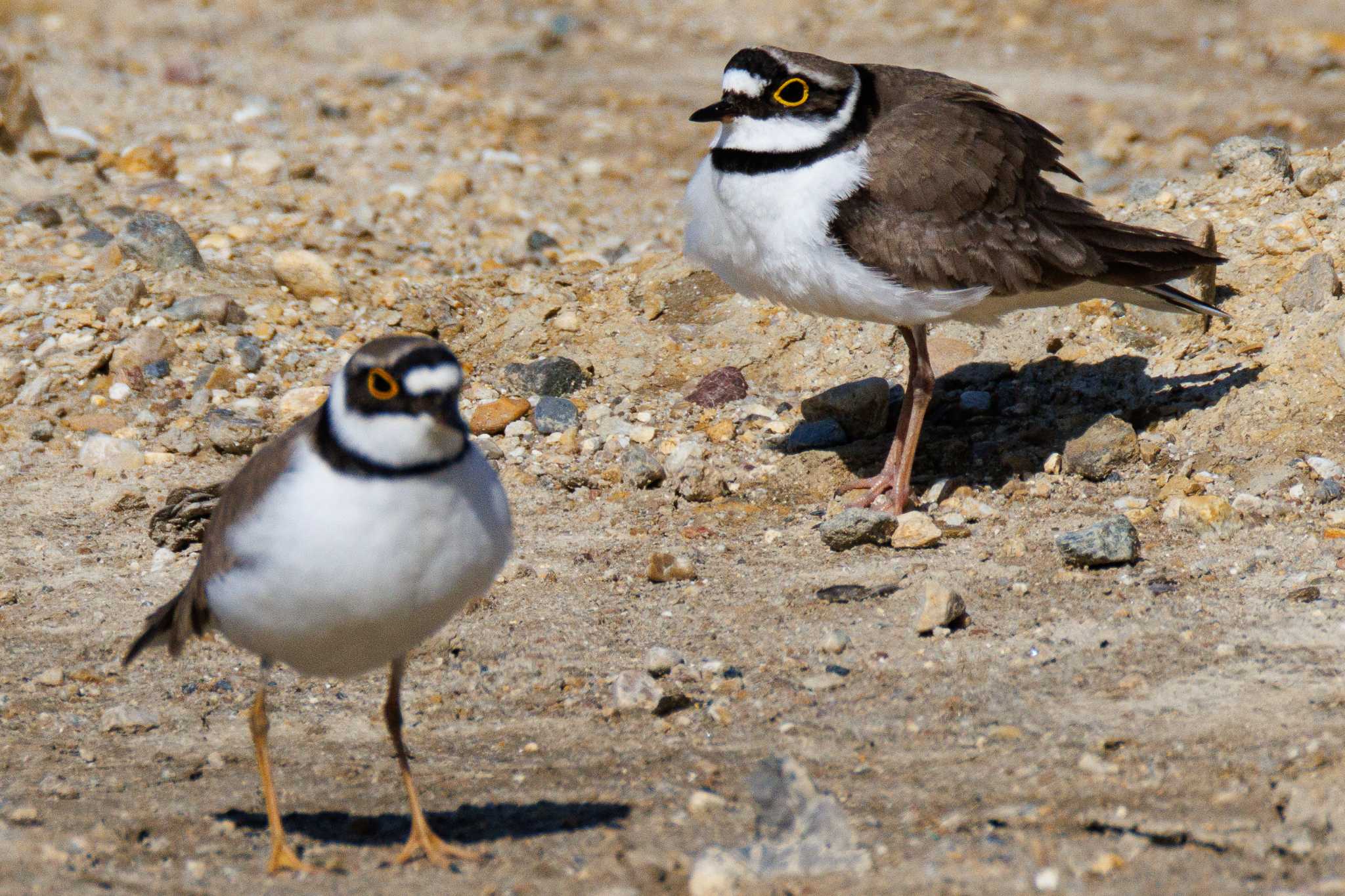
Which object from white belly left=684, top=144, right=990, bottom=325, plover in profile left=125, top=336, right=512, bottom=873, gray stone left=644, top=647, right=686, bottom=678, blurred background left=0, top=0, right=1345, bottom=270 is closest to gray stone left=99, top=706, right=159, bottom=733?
plover in profile left=125, top=336, right=512, bottom=873

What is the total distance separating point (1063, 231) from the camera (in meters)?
6.81

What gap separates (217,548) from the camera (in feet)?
14.5

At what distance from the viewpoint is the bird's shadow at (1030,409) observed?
7203 mm

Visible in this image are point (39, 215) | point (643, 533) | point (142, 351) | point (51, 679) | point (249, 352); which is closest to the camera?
point (51, 679)

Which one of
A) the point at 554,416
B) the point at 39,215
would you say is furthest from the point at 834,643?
the point at 39,215

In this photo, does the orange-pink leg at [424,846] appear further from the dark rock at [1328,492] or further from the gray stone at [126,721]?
the dark rock at [1328,492]

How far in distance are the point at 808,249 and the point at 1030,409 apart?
5.91ft

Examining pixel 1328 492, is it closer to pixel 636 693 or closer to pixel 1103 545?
pixel 1103 545

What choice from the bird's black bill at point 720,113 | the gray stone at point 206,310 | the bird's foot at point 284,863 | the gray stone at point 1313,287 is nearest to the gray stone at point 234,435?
the gray stone at point 206,310

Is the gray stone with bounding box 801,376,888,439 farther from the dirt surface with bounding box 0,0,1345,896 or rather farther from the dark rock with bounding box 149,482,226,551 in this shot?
the dark rock with bounding box 149,482,226,551

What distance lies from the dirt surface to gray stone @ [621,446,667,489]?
0.22ft

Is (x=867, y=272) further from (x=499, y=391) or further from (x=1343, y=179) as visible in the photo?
(x=1343, y=179)

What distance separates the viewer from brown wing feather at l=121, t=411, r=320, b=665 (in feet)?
14.1

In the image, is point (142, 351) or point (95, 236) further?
point (95, 236)
